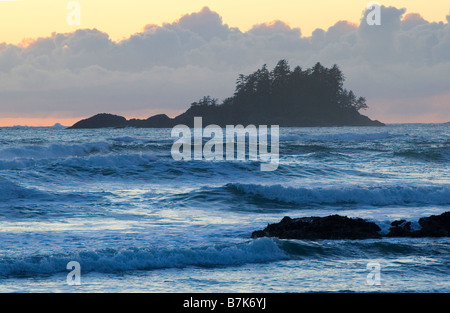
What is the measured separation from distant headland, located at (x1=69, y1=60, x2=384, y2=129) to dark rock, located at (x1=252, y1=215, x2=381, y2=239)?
115835 mm

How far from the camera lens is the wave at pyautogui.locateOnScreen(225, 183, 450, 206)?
20545mm

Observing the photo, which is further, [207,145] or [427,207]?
[207,145]

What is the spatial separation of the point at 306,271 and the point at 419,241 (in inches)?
135

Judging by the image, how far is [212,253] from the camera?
37.7 ft

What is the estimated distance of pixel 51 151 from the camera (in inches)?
1567

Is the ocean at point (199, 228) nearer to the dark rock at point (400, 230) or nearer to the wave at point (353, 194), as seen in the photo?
the wave at point (353, 194)

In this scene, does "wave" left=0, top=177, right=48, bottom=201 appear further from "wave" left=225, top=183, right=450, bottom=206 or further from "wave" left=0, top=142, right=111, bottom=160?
"wave" left=0, top=142, right=111, bottom=160

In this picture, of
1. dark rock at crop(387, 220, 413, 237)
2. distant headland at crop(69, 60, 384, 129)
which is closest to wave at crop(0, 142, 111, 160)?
dark rock at crop(387, 220, 413, 237)

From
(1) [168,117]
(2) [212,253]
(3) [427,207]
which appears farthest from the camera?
(1) [168,117]

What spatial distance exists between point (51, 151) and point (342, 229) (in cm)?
2975

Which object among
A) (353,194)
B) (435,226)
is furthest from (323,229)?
(353,194)

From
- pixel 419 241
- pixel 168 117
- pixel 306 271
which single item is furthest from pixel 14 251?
pixel 168 117
